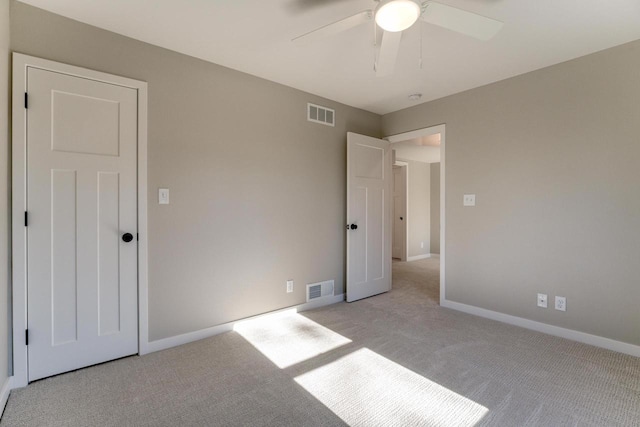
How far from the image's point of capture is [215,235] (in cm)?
281

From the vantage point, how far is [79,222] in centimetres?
219

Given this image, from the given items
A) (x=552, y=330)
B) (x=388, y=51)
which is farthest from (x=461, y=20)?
(x=552, y=330)

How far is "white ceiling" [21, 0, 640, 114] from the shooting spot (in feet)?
6.55

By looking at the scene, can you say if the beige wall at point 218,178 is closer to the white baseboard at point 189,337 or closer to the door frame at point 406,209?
the white baseboard at point 189,337

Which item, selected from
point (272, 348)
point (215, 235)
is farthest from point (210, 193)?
point (272, 348)

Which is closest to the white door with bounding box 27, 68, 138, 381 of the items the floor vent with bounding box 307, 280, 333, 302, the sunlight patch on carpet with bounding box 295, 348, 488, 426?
the sunlight patch on carpet with bounding box 295, 348, 488, 426

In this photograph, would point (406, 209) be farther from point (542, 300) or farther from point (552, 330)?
point (552, 330)

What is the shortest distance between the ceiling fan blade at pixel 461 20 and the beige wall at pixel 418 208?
524cm

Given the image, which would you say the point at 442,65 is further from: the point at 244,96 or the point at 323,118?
the point at 244,96

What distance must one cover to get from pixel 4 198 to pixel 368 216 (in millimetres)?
3331

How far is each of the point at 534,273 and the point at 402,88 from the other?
234 centimetres

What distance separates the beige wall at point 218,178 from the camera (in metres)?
2.37

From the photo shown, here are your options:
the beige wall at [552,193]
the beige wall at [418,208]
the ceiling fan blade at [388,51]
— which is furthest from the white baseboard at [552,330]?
the beige wall at [418,208]

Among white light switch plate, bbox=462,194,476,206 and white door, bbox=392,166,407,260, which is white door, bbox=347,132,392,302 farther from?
white door, bbox=392,166,407,260
